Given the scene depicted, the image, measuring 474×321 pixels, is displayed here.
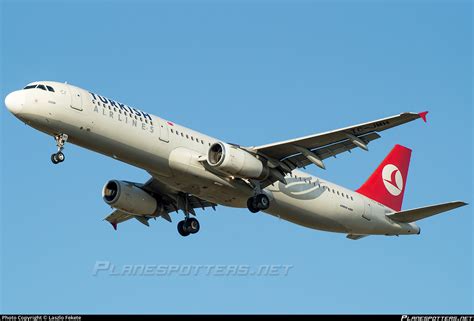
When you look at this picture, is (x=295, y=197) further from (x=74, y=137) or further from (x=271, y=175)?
(x=74, y=137)

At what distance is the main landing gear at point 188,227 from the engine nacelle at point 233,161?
21.5 feet

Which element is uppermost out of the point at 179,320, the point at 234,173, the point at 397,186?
the point at 397,186

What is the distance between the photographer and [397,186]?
52.1 meters

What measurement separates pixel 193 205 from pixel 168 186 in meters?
3.40

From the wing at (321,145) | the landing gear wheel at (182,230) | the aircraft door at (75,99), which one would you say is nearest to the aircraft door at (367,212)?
the wing at (321,145)

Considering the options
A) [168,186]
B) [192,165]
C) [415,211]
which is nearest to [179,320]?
[192,165]

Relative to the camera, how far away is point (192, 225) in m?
48.2

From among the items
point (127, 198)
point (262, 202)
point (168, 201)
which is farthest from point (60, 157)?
point (168, 201)

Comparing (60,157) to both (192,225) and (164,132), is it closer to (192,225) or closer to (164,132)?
(164,132)

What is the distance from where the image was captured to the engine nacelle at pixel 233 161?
42.0 meters

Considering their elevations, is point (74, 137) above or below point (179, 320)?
above

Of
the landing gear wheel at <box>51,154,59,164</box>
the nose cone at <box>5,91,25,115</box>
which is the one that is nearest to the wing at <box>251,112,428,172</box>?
the landing gear wheel at <box>51,154,59,164</box>

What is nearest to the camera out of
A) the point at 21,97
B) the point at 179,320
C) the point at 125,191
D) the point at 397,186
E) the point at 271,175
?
the point at 179,320

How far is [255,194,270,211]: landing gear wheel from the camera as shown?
143 ft
